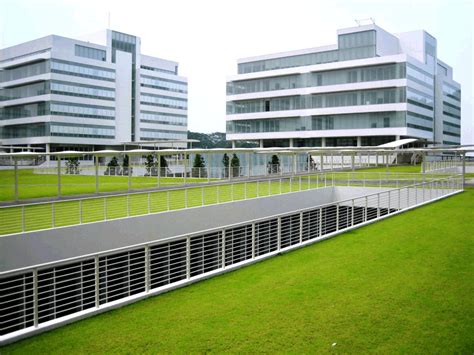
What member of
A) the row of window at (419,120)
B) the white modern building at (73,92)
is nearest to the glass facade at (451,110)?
the row of window at (419,120)

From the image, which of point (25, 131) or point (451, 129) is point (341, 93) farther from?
point (25, 131)

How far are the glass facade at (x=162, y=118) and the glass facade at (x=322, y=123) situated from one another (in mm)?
23203

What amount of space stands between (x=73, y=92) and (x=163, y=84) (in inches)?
1001

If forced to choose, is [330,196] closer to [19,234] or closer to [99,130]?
[19,234]

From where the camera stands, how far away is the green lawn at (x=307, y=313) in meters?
6.52

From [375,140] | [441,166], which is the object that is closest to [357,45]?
[375,140]

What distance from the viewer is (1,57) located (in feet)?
269

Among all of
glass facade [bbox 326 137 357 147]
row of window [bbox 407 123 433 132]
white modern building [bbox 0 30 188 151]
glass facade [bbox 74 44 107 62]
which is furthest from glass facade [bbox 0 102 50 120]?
row of window [bbox 407 123 433 132]

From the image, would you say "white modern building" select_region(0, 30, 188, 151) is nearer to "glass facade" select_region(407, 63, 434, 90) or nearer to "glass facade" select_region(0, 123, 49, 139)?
"glass facade" select_region(0, 123, 49, 139)

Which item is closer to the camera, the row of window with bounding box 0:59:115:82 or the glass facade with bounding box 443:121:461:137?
the row of window with bounding box 0:59:115:82

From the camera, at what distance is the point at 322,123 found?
6912cm

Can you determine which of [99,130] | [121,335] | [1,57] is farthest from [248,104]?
[121,335]

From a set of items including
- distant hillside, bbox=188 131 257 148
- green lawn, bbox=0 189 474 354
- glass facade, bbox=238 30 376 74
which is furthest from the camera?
distant hillside, bbox=188 131 257 148

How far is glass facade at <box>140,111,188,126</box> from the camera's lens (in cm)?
9491
